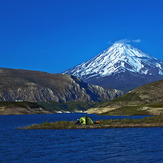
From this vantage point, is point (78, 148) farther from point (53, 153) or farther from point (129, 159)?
point (129, 159)

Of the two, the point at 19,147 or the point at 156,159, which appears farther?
the point at 19,147

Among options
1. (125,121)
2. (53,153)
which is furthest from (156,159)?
(125,121)

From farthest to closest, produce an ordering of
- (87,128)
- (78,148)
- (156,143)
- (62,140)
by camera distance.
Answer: (87,128) → (62,140) → (156,143) → (78,148)

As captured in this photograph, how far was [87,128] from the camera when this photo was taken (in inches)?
3627

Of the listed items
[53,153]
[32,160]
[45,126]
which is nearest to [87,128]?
[45,126]

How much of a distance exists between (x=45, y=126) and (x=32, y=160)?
52810 mm

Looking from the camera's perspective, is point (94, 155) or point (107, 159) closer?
point (107, 159)

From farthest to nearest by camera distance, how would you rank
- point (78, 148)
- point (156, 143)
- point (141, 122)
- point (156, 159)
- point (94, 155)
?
point (141, 122), point (156, 143), point (78, 148), point (94, 155), point (156, 159)

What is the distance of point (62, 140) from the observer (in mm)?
67125

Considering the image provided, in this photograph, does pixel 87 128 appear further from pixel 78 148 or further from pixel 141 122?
pixel 78 148

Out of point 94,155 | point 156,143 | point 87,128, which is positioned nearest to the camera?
point 94,155

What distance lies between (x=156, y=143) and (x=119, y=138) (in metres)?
10.7

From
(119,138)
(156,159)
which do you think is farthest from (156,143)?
(156,159)

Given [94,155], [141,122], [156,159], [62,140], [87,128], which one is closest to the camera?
[156,159]
